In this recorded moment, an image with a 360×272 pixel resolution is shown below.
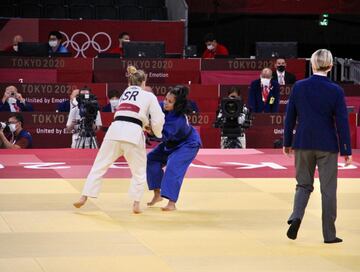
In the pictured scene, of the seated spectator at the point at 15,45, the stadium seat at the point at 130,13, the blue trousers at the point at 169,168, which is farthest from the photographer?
the stadium seat at the point at 130,13

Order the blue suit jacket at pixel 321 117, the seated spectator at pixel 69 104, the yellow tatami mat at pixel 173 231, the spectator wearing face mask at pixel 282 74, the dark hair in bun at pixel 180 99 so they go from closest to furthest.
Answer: the yellow tatami mat at pixel 173 231
the blue suit jacket at pixel 321 117
the dark hair in bun at pixel 180 99
the seated spectator at pixel 69 104
the spectator wearing face mask at pixel 282 74


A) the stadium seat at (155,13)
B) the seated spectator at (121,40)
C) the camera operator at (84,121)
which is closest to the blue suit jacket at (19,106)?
the camera operator at (84,121)

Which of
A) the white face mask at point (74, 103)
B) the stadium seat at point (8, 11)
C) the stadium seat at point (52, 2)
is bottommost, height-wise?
the white face mask at point (74, 103)

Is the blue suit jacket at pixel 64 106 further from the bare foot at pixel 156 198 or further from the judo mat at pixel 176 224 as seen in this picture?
the bare foot at pixel 156 198

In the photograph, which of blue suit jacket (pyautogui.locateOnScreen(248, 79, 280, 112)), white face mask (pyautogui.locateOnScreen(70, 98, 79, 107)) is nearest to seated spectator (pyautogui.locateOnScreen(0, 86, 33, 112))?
white face mask (pyautogui.locateOnScreen(70, 98, 79, 107))

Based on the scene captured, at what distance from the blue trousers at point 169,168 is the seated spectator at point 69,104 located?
7618mm

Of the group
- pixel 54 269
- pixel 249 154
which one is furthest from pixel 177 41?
pixel 54 269

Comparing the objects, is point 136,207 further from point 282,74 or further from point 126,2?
point 126,2

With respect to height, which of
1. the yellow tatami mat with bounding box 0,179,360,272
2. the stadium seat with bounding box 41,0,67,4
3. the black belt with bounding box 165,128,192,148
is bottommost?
the yellow tatami mat with bounding box 0,179,360,272

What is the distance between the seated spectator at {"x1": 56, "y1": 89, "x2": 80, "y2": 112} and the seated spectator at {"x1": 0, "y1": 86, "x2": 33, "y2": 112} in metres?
0.68

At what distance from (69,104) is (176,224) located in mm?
10125

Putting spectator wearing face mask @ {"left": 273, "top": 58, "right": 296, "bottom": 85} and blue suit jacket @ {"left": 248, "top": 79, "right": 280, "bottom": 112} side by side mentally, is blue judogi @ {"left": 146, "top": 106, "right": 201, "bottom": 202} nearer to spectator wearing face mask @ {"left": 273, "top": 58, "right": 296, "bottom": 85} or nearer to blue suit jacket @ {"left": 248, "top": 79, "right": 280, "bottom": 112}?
blue suit jacket @ {"left": 248, "top": 79, "right": 280, "bottom": 112}

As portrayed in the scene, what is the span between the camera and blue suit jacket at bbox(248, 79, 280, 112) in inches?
889

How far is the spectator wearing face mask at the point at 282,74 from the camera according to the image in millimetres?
24172
